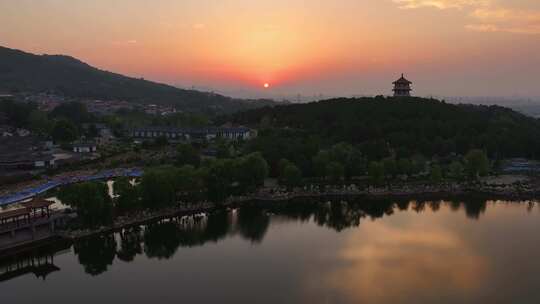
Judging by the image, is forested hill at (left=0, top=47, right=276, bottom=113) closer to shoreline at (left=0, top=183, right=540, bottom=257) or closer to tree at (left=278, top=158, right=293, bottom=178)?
tree at (left=278, top=158, right=293, bottom=178)

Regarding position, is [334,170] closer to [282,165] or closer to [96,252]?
[282,165]

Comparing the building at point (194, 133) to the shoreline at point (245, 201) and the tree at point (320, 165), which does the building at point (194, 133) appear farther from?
the shoreline at point (245, 201)

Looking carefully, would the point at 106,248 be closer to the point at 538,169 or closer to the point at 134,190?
the point at 134,190

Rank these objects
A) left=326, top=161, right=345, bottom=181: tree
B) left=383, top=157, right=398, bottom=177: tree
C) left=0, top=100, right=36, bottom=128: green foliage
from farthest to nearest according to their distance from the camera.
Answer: left=0, top=100, right=36, bottom=128: green foliage → left=383, top=157, right=398, bottom=177: tree → left=326, top=161, right=345, bottom=181: tree

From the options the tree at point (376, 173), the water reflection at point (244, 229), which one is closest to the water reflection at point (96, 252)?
the water reflection at point (244, 229)

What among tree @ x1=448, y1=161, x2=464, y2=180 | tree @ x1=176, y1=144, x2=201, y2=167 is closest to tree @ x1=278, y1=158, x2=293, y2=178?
tree @ x1=176, y1=144, x2=201, y2=167

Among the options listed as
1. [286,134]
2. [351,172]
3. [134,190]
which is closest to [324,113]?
[286,134]

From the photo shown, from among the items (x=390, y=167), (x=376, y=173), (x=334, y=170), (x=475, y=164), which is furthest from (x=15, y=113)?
(x=475, y=164)
